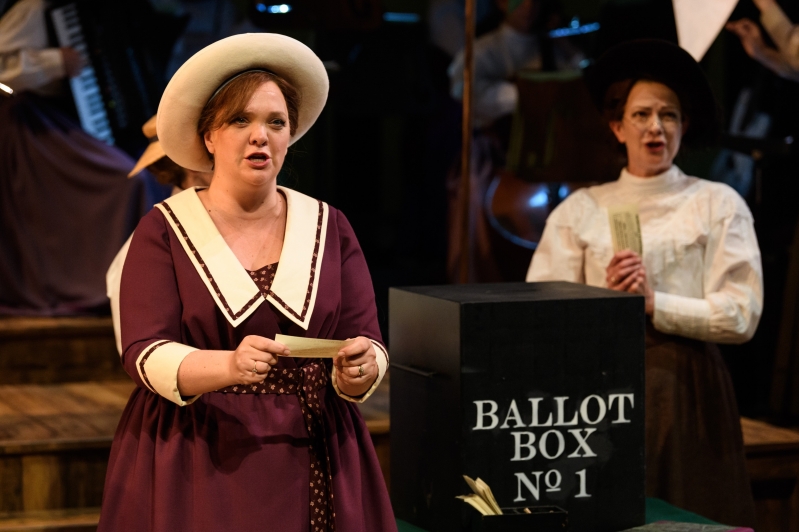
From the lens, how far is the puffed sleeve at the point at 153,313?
1.97 m

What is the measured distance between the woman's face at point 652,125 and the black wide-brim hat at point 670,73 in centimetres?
3

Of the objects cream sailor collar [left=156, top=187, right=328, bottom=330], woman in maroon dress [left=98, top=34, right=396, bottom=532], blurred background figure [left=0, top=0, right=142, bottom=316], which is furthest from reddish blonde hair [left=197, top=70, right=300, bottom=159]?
blurred background figure [left=0, top=0, right=142, bottom=316]

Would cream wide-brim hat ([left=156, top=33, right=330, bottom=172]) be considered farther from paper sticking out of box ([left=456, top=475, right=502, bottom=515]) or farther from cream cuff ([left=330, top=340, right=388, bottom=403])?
paper sticking out of box ([left=456, top=475, right=502, bottom=515])

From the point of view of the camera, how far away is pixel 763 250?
5.09 meters

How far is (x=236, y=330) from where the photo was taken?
2.08 metres

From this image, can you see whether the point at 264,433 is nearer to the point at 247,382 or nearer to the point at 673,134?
the point at 247,382

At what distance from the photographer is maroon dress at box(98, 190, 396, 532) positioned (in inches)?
80.7

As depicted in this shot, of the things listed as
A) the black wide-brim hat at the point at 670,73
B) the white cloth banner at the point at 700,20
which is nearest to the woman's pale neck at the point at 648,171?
the black wide-brim hat at the point at 670,73

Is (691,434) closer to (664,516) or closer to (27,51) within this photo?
(664,516)

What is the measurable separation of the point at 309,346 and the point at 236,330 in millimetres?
214

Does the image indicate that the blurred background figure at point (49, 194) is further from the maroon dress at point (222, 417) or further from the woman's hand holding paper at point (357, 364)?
the woman's hand holding paper at point (357, 364)

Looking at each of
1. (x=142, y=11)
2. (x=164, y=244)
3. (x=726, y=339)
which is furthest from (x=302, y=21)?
(x=164, y=244)

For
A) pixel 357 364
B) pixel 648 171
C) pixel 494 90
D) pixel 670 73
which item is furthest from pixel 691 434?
pixel 494 90

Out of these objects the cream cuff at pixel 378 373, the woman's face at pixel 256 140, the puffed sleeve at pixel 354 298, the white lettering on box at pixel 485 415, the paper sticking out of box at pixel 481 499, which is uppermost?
the woman's face at pixel 256 140
